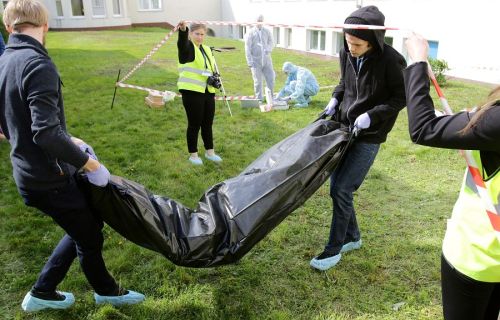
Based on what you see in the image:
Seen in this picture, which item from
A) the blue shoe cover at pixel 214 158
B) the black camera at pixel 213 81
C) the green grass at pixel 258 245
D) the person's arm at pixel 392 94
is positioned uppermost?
the person's arm at pixel 392 94

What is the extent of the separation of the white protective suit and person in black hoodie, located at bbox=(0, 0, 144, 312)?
18.8 ft

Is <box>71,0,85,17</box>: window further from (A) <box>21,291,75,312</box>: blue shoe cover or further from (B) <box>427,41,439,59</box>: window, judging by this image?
(A) <box>21,291,75,312</box>: blue shoe cover

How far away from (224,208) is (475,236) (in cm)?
135

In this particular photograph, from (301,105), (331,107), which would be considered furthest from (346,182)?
(301,105)

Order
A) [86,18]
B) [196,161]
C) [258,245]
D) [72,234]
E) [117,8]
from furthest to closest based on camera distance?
[117,8] → [86,18] → [196,161] → [258,245] → [72,234]

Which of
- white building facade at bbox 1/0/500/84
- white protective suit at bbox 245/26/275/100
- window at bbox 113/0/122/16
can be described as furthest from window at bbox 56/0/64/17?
white protective suit at bbox 245/26/275/100

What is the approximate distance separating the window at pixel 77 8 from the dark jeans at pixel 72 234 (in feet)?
88.5

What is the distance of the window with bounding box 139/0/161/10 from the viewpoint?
2828 centimetres

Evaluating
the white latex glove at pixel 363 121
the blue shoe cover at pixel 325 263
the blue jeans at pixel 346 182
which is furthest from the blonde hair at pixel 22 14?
the blue shoe cover at pixel 325 263

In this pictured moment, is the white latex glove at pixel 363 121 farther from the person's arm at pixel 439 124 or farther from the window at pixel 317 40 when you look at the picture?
the window at pixel 317 40

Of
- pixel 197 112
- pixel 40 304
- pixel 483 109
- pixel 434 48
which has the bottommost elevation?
pixel 40 304

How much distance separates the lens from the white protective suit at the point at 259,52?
7551 millimetres

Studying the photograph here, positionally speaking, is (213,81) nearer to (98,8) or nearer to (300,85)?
(300,85)

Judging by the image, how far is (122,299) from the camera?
259 centimetres
